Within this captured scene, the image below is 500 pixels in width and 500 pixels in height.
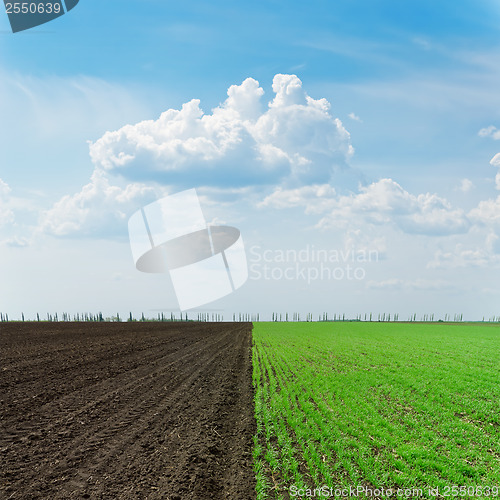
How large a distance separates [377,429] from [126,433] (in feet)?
23.9

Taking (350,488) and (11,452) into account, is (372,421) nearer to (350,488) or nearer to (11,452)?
(350,488)

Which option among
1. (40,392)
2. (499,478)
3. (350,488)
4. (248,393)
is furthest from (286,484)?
(40,392)

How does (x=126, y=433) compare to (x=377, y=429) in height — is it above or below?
above

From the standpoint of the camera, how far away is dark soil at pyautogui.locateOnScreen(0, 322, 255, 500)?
7.53 metres

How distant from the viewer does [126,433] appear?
1025 cm

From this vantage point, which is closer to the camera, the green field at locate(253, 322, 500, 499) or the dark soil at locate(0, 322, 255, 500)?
the dark soil at locate(0, 322, 255, 500)

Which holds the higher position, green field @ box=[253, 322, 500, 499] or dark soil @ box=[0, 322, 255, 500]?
dark soil @ box=[0, 322, 255, 500]

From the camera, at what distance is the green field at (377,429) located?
27.2ft

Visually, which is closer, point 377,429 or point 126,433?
point 126,433

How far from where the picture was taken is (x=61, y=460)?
8.62 meters

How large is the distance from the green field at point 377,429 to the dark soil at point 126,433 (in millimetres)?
777

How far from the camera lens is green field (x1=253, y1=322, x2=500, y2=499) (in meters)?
8.30

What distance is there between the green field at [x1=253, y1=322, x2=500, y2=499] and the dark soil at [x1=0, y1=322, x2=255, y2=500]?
0.78 meters

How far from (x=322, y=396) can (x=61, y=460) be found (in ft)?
32.1
